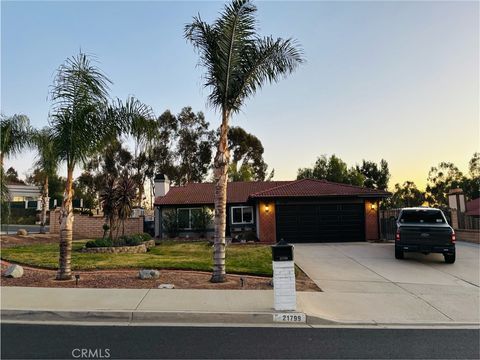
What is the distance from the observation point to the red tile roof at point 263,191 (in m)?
23.1

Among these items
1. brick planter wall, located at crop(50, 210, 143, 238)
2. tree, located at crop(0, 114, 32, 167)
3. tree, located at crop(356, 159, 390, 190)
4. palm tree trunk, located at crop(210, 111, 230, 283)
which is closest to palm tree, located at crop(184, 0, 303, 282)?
palm tree trunk, located at crop(210, 111, 230, 283)

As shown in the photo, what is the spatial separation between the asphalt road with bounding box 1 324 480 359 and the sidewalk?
0.42 metres

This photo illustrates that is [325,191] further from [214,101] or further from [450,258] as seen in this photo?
[214,101]

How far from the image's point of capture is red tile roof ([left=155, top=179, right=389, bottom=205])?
2309 centimetres

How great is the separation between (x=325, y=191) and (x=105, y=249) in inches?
493

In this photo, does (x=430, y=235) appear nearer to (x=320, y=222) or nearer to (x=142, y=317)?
(x=320, y=222)

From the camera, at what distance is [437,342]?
20.0ft

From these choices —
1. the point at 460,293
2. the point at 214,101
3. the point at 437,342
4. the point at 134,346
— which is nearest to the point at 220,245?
the point at 214,101

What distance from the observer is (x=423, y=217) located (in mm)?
14906

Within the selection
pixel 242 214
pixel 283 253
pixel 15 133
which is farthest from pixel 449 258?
pixel 15 133

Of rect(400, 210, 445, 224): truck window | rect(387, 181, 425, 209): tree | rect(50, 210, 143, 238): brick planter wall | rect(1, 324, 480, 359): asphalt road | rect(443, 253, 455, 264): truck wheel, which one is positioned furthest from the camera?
rect(387, 181, 425, 209): tree

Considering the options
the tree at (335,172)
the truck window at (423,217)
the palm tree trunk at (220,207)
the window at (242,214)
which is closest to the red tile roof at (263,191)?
the window at (242,214)

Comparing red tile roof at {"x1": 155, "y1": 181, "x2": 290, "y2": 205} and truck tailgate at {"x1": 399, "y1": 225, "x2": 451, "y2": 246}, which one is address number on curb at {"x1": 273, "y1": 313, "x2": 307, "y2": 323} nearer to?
truck tailgate at {"x1": 399, "y1": 225, "x2": 451, "y2": 246}

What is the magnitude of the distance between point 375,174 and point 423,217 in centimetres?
4112
